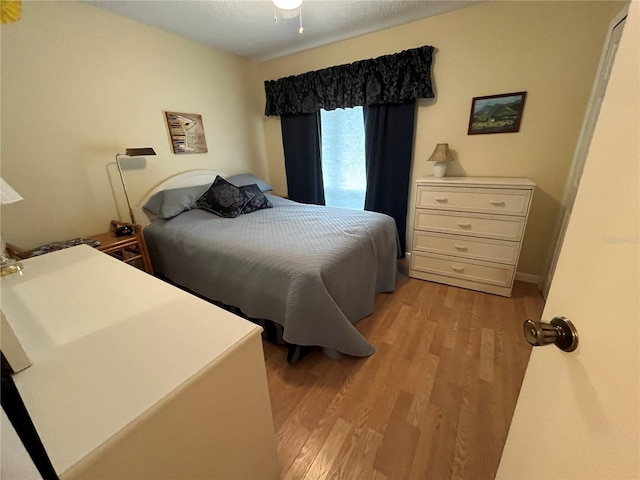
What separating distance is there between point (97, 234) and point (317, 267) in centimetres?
210

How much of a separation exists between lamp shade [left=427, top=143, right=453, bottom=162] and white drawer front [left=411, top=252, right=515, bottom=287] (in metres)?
0.90

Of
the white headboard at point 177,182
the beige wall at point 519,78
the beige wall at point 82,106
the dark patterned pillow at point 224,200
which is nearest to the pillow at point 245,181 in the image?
the white headboard at point 177,182

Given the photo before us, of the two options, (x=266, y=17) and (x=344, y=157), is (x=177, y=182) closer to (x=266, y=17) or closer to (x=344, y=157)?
(x=266, y=17)

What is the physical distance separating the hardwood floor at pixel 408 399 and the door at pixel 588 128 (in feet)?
1.95

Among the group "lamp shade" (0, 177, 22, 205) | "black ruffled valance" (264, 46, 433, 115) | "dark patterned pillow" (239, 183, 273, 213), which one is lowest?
"dark patterned pillow" (239, 183, 273, 213)

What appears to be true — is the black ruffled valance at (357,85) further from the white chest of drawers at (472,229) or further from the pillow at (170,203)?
the pillow at (170,203)

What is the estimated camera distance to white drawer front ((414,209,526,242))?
6.84 ft

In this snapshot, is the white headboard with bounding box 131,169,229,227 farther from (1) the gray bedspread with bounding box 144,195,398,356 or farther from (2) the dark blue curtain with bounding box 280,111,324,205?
(2) the dark blue curtain with bounding box 280,111,324,205

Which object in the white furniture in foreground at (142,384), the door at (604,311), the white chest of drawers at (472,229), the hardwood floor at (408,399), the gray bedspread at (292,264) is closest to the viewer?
the door at (604,311)

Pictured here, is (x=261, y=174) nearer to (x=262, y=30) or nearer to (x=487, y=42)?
(x=262, y=30)

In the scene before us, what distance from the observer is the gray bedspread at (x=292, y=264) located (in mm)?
1484

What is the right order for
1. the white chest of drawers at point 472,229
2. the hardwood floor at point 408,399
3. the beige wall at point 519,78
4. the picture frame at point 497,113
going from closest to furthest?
1. the hardwood floor at point 408,399
2. the beige wall at point 519,78
3. the white chest of drawers at point 472,229
4. the picture frame at point 497,113

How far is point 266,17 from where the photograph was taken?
7.42ft

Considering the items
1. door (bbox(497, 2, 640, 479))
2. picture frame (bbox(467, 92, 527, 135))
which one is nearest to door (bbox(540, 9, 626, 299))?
picture frame (bbox(467, 92, 527, 135))
